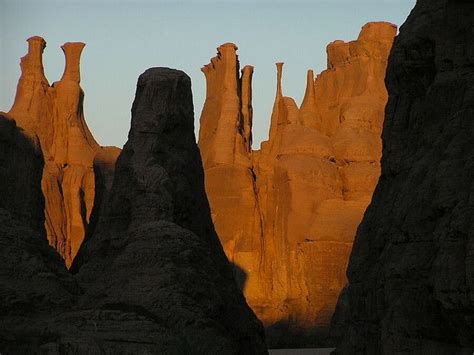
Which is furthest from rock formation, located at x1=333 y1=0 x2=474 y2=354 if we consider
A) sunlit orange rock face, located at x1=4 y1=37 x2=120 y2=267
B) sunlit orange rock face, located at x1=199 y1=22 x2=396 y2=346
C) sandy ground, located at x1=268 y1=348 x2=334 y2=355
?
sunlit orange rock face, located at x1=4 y1=37 x2=120 y2=267

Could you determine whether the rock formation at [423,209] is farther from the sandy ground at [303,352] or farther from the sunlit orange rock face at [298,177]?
the sunlit orange rock face at [298,177]

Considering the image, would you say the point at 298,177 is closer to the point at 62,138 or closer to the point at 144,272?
the point at 62,138

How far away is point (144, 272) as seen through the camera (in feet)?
70.8

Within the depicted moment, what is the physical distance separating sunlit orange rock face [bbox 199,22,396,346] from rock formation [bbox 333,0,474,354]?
25.9 meters

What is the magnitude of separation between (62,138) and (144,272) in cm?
3851

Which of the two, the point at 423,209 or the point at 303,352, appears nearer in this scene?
the point at 423,209

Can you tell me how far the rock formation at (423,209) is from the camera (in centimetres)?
1728

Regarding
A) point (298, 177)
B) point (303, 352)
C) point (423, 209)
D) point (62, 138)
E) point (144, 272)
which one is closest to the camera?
point (423, 209)

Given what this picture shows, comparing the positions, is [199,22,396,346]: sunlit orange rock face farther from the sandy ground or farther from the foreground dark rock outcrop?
the foreground dark rock outcrop

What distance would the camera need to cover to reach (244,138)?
60.0m

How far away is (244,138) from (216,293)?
37.9 m

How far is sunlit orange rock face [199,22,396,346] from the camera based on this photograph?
164 ft

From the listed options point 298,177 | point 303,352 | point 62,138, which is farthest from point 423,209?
point 62,138

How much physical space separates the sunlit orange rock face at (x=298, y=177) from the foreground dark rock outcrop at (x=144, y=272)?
18.8 m
